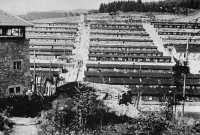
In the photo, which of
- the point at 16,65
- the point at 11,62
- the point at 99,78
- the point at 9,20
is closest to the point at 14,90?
the point at 16,65

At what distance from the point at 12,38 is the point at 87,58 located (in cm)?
4267

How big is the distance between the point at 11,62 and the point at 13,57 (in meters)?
0.38

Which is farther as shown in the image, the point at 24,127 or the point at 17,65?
the point at 17,65

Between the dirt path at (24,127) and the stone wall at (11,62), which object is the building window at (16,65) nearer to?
the stone wall at (11,62)

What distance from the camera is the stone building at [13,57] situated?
19.8m

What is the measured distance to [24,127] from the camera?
16453 millimetres

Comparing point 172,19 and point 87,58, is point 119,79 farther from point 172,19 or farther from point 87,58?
point 172,19

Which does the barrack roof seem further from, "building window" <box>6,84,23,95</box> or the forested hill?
the forested hill

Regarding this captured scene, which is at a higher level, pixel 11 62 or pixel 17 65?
pixel 11 62

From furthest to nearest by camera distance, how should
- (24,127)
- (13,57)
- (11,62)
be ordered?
(13,57) < (11,62) < (24,127)

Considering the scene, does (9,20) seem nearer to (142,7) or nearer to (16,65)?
(16,65)

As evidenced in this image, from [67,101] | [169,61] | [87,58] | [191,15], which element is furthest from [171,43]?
[67,101]

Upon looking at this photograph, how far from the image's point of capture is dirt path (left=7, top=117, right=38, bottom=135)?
15.6 meters

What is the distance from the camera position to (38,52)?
203ft
